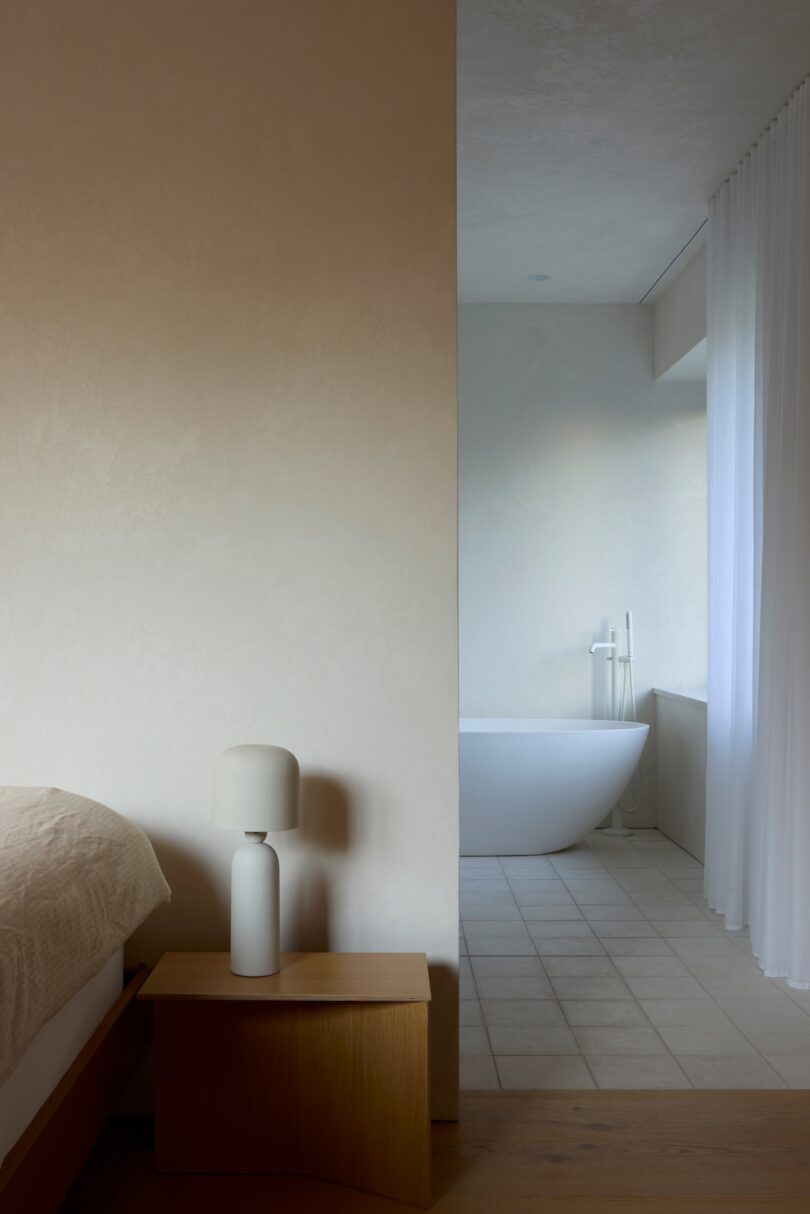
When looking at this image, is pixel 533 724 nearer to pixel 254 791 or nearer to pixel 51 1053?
pixel 254 791

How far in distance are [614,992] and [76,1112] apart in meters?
1.80

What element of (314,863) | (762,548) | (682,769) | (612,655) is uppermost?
(762,548)

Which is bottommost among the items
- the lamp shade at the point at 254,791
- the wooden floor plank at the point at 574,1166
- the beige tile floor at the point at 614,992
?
the beige tile floor at the point at 614,992

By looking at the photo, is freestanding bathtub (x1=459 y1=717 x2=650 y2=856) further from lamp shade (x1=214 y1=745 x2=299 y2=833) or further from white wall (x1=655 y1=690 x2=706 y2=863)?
lamp shade (x1=214 y1=745 x2=299 y2=833)

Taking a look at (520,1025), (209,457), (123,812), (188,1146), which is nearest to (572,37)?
(209,457)

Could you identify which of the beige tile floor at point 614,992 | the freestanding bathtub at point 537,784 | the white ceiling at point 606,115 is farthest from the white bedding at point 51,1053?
the freestanding bathtub at point 537,784

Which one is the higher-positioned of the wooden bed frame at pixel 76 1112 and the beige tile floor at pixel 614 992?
the wooden bed frame at pixel 76 1112

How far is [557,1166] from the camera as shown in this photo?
6.91 feet

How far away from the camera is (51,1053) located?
1698 millimetres

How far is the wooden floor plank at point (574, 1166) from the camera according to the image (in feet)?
6.47

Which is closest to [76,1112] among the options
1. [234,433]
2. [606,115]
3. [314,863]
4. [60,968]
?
[60,968]

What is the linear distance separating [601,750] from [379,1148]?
114 inches

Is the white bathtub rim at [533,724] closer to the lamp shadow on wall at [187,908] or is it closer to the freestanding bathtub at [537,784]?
the freestanding bathtub at [537,784]

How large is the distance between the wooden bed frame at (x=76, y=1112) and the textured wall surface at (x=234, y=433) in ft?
1.21
